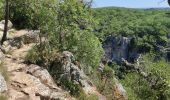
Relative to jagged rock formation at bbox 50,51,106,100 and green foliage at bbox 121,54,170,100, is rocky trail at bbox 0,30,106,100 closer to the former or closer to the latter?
jagged rock formation at bbox 50,51,106,100

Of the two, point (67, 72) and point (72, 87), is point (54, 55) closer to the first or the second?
point (67, 72)

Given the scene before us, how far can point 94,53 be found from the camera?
1650 inches

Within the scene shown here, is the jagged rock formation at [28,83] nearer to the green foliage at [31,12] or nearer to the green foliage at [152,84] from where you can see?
the green foliage at [31,12]

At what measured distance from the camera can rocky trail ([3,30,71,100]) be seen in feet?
88.0

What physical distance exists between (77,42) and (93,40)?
289 cm

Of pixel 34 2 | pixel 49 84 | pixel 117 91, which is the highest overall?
pixel 34 2

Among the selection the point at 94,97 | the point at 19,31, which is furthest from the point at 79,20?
the point at 94,97

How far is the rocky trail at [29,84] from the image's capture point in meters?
26.8

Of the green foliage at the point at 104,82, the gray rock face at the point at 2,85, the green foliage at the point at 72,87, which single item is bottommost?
the green foliage at the point at 104,82

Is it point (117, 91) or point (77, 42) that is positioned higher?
point (77, 42)

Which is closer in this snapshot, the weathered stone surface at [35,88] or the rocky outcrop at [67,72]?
the weathered stone surface at [35,88]

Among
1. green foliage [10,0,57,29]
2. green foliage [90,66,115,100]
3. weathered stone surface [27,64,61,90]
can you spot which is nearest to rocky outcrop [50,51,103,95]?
weathered stone surface [27,64,61,90]

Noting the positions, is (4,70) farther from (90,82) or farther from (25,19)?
(25,19)

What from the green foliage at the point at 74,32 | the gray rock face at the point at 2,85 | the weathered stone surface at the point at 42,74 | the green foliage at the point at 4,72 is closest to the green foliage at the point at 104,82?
the green foliage at the point at 74,32
